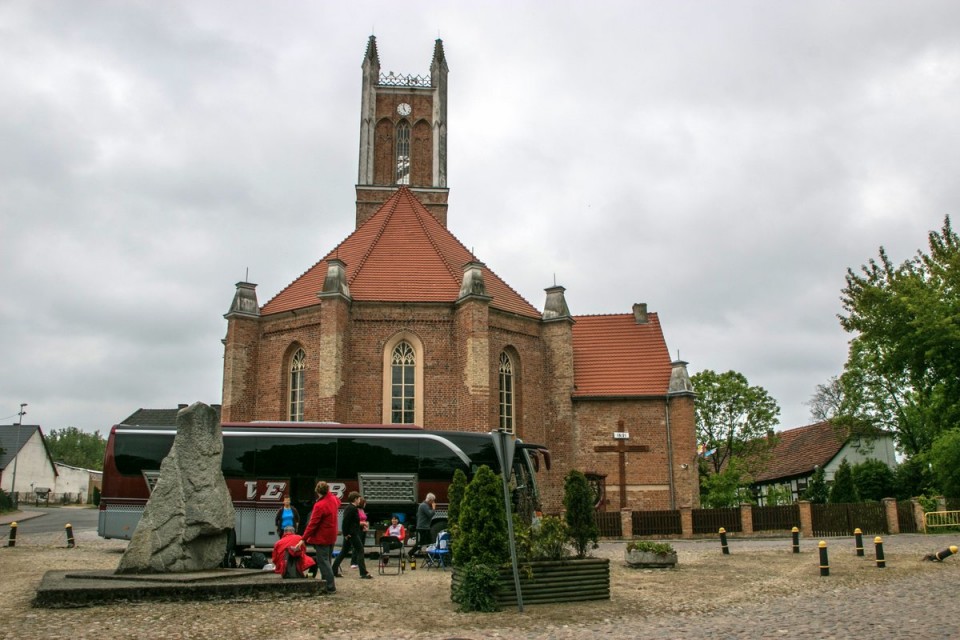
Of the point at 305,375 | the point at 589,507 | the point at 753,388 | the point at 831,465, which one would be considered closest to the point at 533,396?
the point at 305,375

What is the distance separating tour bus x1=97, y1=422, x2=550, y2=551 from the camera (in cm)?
1791

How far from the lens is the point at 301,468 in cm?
1847

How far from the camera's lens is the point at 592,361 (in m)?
32.4

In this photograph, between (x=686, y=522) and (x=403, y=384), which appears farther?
(x=403, y=384)

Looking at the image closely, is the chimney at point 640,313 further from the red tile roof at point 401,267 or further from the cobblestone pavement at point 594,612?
the cobblestone pavement at point 594,612

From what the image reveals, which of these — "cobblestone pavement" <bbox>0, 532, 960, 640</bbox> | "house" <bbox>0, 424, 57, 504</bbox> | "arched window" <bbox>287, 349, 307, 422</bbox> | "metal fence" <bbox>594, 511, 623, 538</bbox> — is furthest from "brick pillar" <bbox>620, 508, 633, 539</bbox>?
"house" <bbox>0, 424, 57, 504</bbox>

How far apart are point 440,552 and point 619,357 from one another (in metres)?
18.3

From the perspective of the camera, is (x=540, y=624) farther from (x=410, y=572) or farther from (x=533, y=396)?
(x=533, y=396)

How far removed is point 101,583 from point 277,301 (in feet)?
65.2

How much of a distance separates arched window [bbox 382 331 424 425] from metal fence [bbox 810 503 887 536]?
1359cm

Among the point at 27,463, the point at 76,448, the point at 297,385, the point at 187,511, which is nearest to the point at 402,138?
the point at 297,385

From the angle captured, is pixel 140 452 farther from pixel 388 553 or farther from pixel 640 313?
pixel 640 313

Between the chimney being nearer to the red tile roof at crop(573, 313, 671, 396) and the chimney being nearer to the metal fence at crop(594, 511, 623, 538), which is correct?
the red tile roof at crop(573, 313, 671, 396)

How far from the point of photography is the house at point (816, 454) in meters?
42.5
